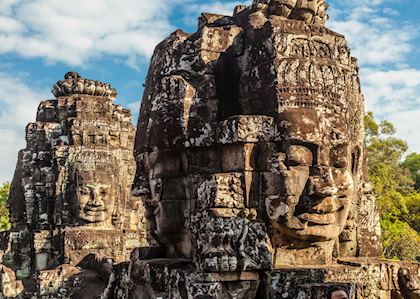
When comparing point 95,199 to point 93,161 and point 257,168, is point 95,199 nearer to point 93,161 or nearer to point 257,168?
point 93,161

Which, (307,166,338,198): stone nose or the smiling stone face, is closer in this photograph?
(307,166,338,198): stone nose

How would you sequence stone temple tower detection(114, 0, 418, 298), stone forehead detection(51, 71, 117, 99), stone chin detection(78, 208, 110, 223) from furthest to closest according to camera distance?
stone forehead detection(51, 71, 117, 99)
stone chin detection(78, 208, 110, 223)
stone temple tower detection(114, 0, 418, 298)

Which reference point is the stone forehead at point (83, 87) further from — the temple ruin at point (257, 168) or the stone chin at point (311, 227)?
the stone chin at point (311, 227)

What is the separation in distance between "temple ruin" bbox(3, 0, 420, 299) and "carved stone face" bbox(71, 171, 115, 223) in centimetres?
727

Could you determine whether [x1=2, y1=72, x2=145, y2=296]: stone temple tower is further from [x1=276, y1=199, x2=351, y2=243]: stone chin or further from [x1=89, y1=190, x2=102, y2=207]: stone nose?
[x1=276, y1=199, x2=351, y2=243]: stone chin

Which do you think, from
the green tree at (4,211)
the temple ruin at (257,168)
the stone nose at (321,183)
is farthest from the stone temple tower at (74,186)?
the green tree at (4,211)

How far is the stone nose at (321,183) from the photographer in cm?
469

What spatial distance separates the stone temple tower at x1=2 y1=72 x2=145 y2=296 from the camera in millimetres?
13452

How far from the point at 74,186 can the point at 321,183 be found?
988 centimetres

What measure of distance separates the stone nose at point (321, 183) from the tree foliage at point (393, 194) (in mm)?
11964

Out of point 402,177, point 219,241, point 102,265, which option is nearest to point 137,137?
point 219,241

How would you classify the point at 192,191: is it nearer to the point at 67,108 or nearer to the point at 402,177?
the point at 67,108

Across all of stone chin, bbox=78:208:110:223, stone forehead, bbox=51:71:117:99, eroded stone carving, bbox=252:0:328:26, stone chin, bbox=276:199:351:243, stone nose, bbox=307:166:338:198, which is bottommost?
stone chin, bbox=276:199:351:243

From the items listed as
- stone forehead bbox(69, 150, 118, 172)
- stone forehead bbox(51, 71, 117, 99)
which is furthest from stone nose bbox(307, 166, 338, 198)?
stone forehead bbox(51, 71, 117, 99)
